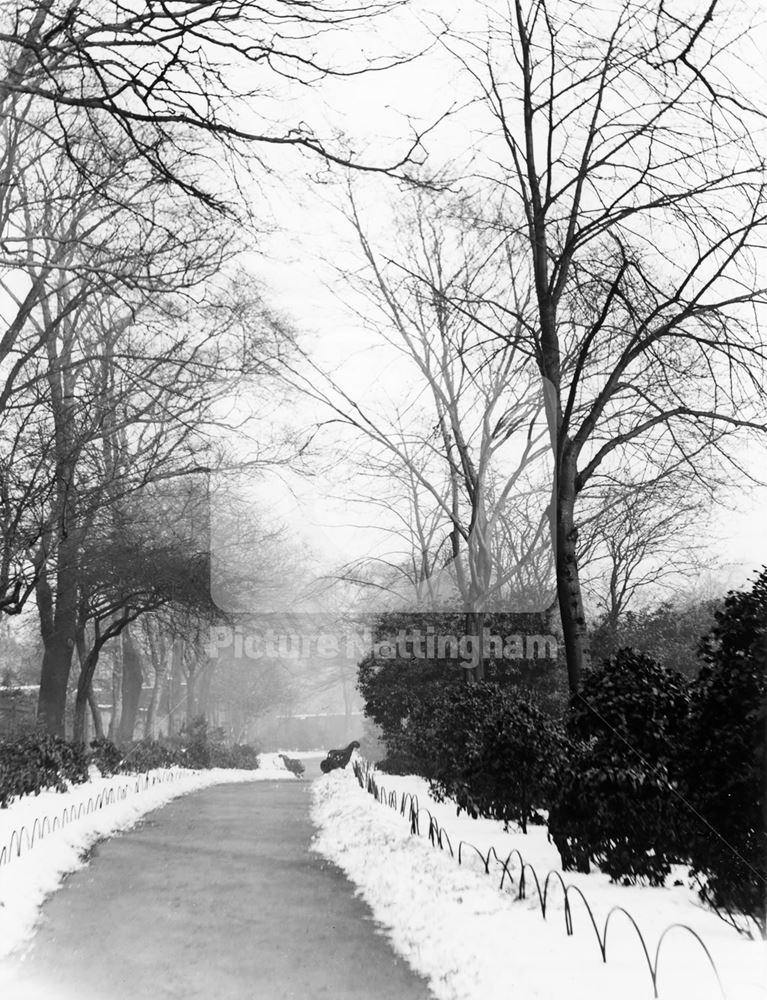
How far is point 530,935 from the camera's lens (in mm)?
4727

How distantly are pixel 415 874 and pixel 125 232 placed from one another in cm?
1117

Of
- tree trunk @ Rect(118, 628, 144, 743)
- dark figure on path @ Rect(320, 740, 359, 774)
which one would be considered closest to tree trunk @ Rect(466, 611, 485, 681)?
dark figure on path @ Rect(320, 740, 359, 774)

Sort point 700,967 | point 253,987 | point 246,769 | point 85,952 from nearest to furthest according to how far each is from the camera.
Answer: point 700,967 < point 253,987 < point 85,952 < point 246,769

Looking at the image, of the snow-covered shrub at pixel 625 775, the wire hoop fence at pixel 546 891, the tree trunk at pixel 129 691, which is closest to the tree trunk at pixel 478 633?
the wire hoop fence at pixel 546 891

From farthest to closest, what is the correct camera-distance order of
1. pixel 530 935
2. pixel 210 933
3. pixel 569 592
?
pixel 569 592 < pixel 210 933 < pixel 530 935

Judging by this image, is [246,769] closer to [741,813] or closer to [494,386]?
[494,386]

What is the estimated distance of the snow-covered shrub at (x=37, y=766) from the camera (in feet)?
39.2

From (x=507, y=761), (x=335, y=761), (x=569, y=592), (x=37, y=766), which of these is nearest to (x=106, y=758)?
(x=37, y=766)

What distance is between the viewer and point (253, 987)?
179 inches

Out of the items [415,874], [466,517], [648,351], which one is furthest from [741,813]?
[466,517]

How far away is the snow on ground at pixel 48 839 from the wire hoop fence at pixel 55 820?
2 centimetres

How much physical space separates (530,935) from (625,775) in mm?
1874

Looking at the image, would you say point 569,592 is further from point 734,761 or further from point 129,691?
point 129,691

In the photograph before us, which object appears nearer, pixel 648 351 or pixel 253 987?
pixel 253 987
